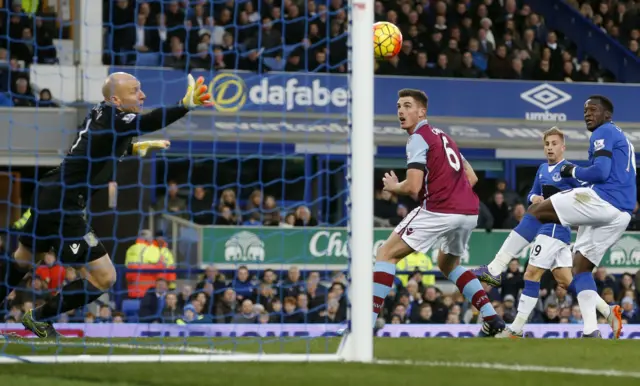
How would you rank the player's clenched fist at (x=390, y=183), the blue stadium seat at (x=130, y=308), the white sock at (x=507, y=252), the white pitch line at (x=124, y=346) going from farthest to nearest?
the blue stadium seat at (x=130, y=308) → the white sock at (x=507, y=252) → the player's clenched fist at (x=390, y=183) → the white pitch line at (x=124, y=346)

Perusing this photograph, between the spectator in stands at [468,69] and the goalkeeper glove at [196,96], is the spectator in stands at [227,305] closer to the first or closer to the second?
the goalkeeper glove at [196,96]

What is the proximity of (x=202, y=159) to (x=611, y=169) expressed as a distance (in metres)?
8.24

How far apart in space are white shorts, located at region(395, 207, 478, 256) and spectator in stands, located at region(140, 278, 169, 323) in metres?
5.71

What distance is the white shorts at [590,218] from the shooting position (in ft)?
32.8

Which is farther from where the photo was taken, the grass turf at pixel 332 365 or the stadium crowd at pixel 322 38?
the stadium crowd at pixel 322 38

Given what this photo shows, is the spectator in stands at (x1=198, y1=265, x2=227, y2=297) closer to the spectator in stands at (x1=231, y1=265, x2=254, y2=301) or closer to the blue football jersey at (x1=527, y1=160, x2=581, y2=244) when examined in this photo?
the spectator in stands at (x1=231, y1=265, x2=254, y2=301)

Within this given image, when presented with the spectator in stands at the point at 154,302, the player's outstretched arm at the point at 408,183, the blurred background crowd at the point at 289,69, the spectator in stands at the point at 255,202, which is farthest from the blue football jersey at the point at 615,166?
the spectator in stands at the point at 255,202

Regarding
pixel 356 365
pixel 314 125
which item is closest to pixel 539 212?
pixel 356 365

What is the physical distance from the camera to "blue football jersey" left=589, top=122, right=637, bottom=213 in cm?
998

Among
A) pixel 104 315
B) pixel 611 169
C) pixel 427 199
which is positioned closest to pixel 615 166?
pixel 611 169

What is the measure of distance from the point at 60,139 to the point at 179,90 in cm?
198

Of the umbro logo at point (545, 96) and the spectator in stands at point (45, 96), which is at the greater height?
the umbro logo at point (545, 96)

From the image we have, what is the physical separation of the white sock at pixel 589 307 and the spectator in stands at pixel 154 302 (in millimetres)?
5506

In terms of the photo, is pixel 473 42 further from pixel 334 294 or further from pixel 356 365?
pixel 356 365
